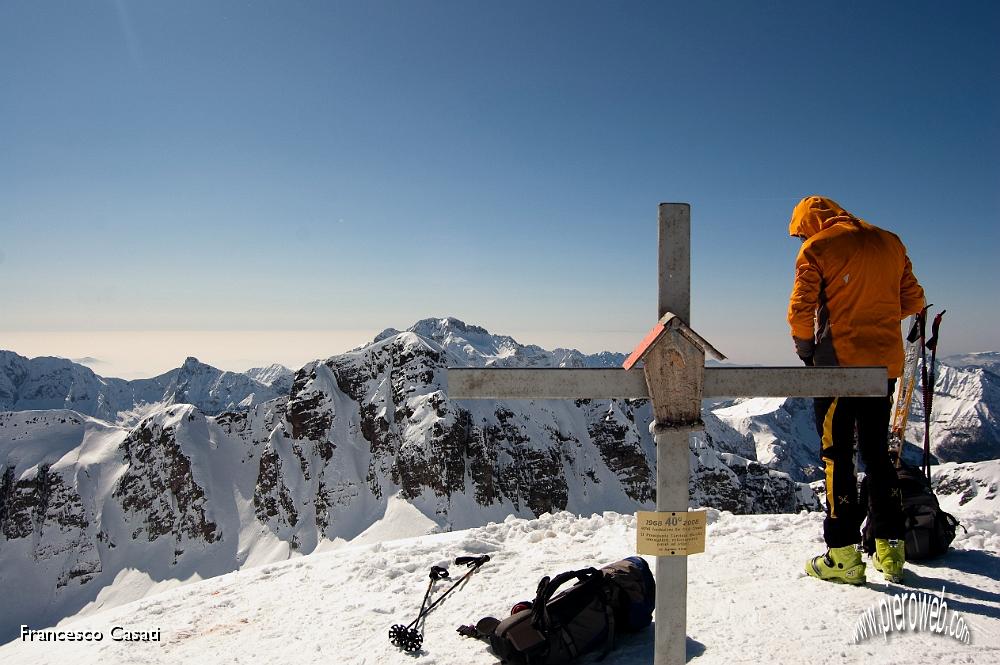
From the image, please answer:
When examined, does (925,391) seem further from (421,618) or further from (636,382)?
(421,618)

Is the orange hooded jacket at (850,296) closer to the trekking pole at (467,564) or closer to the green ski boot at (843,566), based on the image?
the green ski boot at (843,566)

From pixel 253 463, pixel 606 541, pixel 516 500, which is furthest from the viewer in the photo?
pixel 253 463

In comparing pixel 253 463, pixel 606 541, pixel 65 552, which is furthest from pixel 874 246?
pixel 65 552

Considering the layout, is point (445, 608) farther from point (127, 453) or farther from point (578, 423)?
point (127, 453)

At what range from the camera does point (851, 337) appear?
4.89 metres

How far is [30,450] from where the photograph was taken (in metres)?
103

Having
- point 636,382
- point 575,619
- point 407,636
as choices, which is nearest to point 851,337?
point 636,382

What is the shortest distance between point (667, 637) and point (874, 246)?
3960 mm

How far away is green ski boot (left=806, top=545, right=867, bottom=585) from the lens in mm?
5254

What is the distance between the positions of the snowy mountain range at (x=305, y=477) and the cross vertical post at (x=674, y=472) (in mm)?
77146

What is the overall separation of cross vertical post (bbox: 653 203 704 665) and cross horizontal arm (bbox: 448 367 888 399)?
1.28 feet

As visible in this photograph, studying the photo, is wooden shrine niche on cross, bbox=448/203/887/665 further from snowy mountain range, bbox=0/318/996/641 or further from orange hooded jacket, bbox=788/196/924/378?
snowy mountain range, bbox=0/318/996/641

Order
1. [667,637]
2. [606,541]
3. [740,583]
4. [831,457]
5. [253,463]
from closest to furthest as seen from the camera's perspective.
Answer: [667,637] → [831,457] → [740,583] → [606,541] → [253,463]

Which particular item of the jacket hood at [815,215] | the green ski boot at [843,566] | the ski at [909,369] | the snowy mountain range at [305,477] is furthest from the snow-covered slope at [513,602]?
the snowy mountain range at [305,477]
